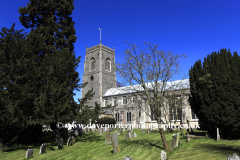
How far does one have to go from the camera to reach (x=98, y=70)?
1614 inches

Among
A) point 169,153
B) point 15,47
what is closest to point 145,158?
point 169,153

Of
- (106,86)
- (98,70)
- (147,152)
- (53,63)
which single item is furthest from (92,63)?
(147,152)

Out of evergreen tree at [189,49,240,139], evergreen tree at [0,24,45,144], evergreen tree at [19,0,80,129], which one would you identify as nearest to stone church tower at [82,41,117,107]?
evergreen tree at [19,0,80,129]

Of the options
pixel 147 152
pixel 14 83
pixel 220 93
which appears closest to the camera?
pixel 147 152

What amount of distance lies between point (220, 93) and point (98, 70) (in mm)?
33242

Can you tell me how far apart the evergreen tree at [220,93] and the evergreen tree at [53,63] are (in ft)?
29.7

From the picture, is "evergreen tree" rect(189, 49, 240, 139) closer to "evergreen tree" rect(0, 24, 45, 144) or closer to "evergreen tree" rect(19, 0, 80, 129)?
"evergreen tree" rect(19, 0, 80, 129)

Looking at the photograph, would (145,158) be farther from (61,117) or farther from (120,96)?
(120,96)

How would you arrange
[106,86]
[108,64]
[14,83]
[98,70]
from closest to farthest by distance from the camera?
[14,83], [98,70], [106,86], [108,64]

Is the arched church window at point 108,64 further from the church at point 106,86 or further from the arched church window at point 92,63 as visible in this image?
the arched church window at point 92,63

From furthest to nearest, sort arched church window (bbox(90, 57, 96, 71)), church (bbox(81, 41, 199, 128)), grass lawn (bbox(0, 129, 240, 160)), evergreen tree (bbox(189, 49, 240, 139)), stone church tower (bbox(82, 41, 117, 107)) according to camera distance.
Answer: arched church window (bbox(90, 57, 96, 71)) → stone church tower (bbox(82, 41, 117, 107)) → church (bbox(81, 41, 199, 128)) → evergreen tree (bbox(189, 49, 240, 139)) → grass lawn (bbox(0, 129, 240, 160))

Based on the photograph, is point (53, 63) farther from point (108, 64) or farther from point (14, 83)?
point (108, 64)

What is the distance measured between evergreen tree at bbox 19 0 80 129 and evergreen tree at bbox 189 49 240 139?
9.05 m

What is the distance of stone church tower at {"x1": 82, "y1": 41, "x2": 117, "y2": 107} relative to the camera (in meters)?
40.0
